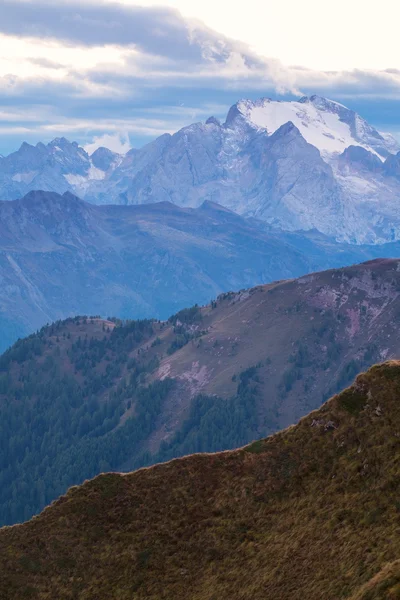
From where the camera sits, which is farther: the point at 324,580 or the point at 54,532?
the point at 54,532

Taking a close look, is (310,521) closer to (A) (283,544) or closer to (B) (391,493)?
(A) (283,544)

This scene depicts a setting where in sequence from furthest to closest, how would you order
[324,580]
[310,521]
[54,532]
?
[54,532], [310,521], [324,580]

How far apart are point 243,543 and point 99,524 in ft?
47.3

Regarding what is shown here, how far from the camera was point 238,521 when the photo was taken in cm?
7588

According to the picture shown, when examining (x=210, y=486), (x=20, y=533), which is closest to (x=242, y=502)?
(x=210, y=486)

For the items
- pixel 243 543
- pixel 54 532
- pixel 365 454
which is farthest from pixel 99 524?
pixel 365 454

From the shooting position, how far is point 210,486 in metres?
80.9

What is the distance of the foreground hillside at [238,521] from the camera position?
66.1 meters

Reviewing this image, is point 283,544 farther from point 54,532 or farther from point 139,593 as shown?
point 54,532

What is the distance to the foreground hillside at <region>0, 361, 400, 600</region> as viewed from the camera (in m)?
66.1

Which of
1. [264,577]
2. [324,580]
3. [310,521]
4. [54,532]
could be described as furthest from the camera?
[54,532]

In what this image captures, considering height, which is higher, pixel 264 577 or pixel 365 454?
pixel 365 454

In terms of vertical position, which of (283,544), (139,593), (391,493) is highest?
(391,493)

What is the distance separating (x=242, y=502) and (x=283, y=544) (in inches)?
366
